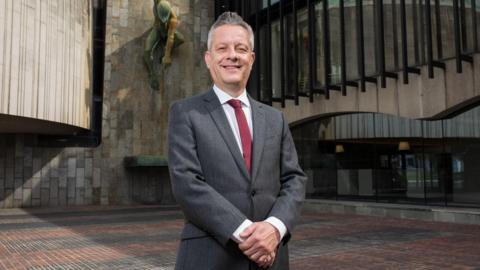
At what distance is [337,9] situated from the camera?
19.1 metres

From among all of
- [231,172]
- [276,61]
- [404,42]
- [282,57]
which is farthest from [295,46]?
[231,172]

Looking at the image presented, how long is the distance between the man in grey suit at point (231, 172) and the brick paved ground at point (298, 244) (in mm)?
5909

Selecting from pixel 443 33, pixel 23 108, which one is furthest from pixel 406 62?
pixel 23 108

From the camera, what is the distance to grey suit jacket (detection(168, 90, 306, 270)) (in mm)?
2152

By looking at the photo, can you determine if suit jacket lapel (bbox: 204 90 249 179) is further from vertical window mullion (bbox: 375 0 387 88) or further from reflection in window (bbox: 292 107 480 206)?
vertical window mullion (bbox: 375 0 387 88)

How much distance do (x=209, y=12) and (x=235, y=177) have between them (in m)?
25.8

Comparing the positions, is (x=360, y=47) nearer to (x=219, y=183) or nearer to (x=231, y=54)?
(x=231, y=54)

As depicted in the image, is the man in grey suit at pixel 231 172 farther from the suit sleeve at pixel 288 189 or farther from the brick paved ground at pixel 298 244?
the brick paved ground at pixel 298 244

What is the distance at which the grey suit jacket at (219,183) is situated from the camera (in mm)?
2152

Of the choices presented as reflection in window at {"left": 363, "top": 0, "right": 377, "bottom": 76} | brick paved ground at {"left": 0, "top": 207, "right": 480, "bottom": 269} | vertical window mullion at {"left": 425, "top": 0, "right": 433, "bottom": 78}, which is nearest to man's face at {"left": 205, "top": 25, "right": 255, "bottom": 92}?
brick paved ground at {"left": 0, "top": 207, "right": 480, "bottom": 269}

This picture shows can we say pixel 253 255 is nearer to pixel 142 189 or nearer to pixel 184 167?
pixel 184 167

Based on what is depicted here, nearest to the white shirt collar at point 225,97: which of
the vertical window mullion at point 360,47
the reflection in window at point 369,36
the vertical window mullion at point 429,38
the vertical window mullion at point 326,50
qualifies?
the vertical window mullion at point 429,38

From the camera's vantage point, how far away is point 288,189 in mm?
2441

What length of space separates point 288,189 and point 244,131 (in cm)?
39
